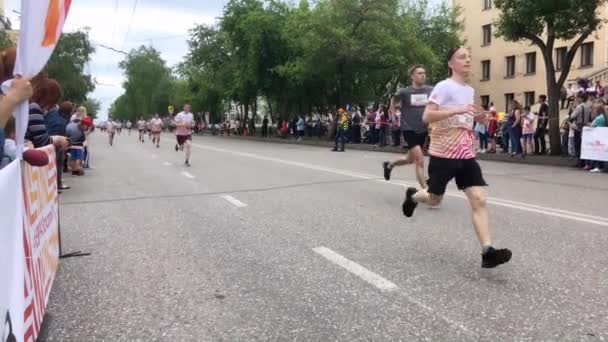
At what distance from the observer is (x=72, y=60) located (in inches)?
1959

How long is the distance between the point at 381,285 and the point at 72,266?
110 inches

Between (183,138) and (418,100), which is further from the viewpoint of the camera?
(183,138)

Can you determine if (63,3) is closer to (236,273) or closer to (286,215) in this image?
(236,273)

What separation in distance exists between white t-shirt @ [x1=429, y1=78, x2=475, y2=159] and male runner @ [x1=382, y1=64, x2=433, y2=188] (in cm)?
314

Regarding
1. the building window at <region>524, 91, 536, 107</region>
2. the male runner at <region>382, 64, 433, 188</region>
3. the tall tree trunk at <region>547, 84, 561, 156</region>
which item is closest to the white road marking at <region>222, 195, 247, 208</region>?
the male runner at <region>382, 64, 433, 188</region>

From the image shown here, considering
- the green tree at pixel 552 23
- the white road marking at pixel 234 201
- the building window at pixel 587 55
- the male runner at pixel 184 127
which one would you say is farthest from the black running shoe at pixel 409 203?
the building window at pixel 587 55

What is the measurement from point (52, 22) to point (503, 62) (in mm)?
49678

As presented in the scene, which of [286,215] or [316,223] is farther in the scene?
[286,215]

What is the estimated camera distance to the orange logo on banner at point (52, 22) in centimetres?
309

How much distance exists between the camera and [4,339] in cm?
251

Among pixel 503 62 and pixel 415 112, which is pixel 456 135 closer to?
pixel 415 112

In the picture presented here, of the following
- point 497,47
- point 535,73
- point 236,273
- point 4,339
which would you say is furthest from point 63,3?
point 497,47

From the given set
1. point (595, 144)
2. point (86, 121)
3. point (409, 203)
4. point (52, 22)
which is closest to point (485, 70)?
point (595, 144)

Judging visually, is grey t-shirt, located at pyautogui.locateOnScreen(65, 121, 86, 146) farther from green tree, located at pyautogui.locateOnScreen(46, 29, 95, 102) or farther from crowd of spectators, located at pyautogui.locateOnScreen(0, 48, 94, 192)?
green tree, located at pyautogui.locateOnScreen(46, 29, 95, 102)
